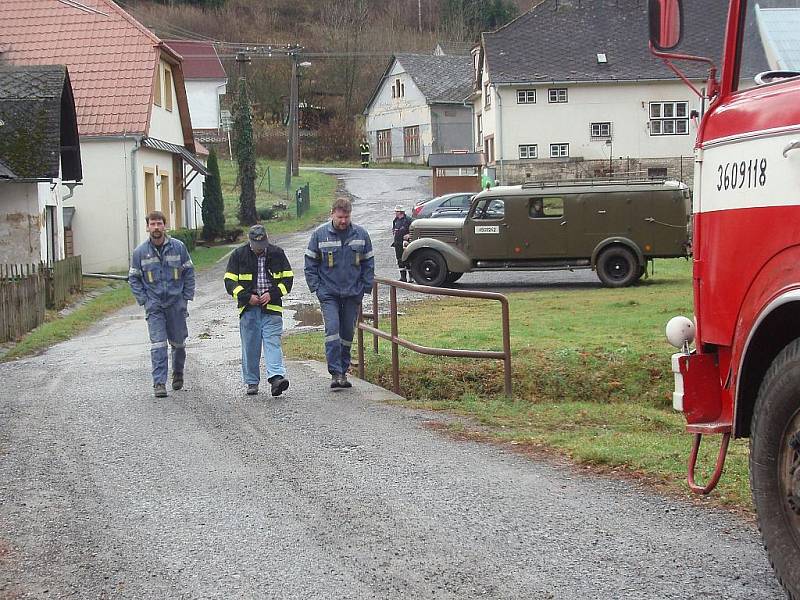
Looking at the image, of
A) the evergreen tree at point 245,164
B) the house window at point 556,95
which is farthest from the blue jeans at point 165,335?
the house window at point 556,95

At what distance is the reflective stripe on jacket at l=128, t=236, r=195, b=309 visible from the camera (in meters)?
11.0

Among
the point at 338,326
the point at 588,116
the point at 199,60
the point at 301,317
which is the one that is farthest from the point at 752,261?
the point at 199,60

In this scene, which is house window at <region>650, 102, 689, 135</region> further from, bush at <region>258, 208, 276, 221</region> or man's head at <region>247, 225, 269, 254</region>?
man's head at <region>247, 225, 269, 254</region>

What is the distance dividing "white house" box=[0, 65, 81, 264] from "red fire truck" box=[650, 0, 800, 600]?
68.1 feet

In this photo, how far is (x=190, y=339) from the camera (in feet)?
57.0

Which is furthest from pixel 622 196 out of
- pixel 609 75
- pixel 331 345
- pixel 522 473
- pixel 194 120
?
pixel 194 120

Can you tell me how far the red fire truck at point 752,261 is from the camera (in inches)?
161

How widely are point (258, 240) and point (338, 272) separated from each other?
82 cm

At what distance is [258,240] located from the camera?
1067 centimetres

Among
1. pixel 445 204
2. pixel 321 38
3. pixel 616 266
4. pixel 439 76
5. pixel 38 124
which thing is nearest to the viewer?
pixel 616 266

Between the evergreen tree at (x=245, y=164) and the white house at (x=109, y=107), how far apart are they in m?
6.92

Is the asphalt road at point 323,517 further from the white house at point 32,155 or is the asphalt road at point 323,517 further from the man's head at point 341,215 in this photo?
the white house at point 32,155

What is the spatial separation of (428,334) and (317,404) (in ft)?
19.4

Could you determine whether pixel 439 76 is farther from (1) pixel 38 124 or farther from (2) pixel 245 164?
(1) pixel 38 124
